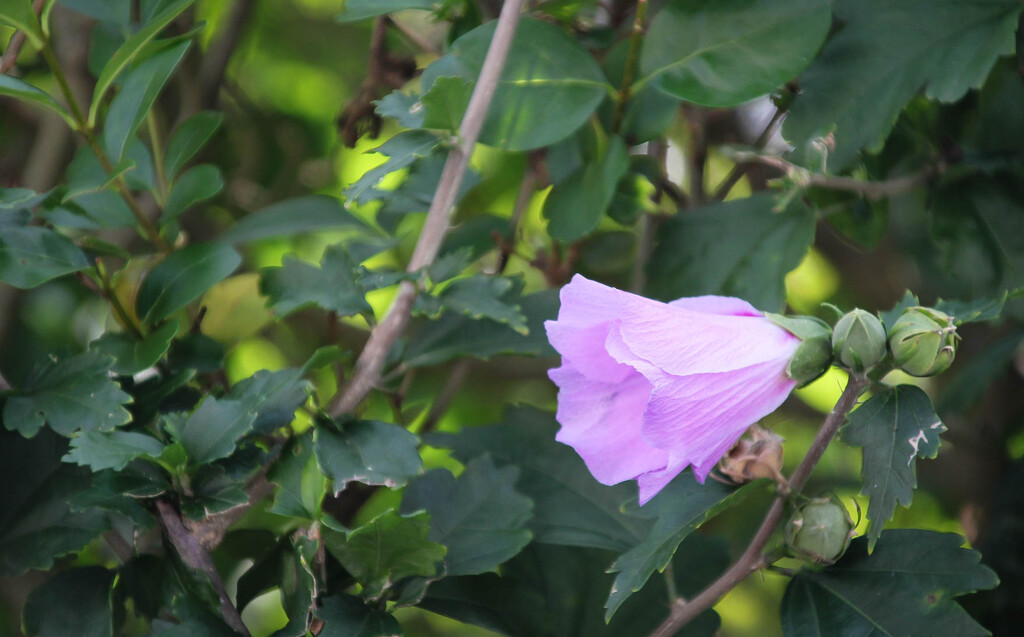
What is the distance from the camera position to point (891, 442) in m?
0.58

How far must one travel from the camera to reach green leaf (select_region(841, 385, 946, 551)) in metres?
0.56

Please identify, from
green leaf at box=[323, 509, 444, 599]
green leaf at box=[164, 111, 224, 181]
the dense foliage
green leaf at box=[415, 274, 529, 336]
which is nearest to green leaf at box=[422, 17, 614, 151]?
the dense foliage

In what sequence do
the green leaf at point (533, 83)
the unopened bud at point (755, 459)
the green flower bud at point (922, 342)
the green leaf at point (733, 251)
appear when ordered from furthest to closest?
1. the green leaf at point (733, 251)
2. the green leaf at point (533, 83)
3. the unopened bud at point (755, 459)
4. the green flower bud at point (922, 342)

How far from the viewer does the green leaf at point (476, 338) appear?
806 millimetres

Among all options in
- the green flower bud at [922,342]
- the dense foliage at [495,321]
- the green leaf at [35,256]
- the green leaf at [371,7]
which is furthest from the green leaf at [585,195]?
the green leaf at [35,256]

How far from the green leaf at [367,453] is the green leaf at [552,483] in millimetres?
163

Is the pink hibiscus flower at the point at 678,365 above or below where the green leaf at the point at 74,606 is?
above

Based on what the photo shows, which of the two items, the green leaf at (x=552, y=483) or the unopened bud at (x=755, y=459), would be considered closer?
the unopened bud at (x=755, y=459)

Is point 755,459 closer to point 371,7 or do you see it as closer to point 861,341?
point 861,341

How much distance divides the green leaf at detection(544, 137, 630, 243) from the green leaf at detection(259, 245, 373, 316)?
20cm

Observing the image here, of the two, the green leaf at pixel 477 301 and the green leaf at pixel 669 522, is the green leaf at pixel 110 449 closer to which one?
the green leaf at pixel 477 301

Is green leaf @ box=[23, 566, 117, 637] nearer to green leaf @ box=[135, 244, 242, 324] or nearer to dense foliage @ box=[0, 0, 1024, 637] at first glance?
dense foliage @ box=[0, 0, 1024, 637]

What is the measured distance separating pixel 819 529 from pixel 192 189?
1.99 ft

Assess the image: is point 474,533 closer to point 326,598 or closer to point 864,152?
point 326,598
